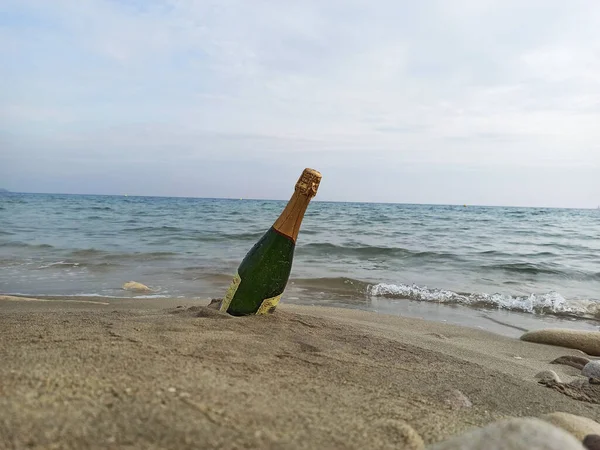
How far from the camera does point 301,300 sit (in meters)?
6.31

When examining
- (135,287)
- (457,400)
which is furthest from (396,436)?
(135,287)

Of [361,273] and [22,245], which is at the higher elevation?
[361,273]

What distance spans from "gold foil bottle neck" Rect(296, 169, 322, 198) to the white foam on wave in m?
4.66

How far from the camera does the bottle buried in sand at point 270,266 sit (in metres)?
2.59

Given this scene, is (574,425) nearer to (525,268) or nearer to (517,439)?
(517,439)

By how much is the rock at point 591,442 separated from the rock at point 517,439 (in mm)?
465

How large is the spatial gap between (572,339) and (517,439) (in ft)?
13.7

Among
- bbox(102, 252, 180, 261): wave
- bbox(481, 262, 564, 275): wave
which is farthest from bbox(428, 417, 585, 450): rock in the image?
bbox(481, 262, 564, 275): wave

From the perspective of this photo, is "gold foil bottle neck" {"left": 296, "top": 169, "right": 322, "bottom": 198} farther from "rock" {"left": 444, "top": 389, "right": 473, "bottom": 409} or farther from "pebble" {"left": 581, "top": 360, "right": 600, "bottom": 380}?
"pebble" {"left": 581, "top": 360, "right": 600, "bottom": 380}

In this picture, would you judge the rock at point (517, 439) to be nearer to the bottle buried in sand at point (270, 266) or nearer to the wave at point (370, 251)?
the bottle buried in sand at point (270, 266)

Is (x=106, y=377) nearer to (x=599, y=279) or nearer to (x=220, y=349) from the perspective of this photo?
(x=220, y=349)

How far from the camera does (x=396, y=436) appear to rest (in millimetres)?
1214

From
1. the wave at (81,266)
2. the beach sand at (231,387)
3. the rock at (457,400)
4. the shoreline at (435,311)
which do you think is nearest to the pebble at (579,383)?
the beach sand at (231,387)

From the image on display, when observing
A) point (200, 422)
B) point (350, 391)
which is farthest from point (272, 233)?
point (200, 422)
